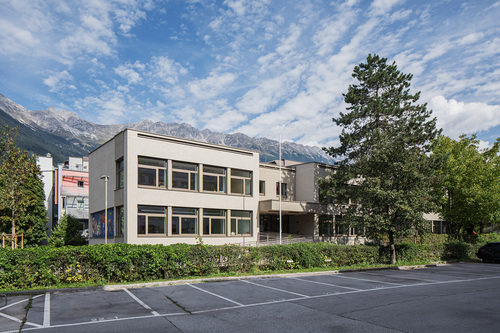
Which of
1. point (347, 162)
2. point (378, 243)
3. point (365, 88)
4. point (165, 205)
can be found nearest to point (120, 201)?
point (165, 205)

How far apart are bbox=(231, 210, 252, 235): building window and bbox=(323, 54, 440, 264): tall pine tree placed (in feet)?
26.6

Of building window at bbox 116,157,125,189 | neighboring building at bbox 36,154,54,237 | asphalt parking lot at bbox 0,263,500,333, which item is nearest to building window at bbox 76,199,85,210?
neighboring building at bbox 36,154,54,237

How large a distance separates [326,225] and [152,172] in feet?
66.4

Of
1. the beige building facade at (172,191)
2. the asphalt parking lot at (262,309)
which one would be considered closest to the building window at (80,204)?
the beige building facade at (172,191)

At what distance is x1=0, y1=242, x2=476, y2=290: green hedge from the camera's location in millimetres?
13438

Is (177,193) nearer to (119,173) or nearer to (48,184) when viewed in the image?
(119,173)

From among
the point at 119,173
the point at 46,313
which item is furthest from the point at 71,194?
the point at 46,313

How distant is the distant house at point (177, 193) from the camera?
27484 mm

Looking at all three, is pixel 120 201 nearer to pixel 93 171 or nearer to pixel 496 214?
pixel 93 171

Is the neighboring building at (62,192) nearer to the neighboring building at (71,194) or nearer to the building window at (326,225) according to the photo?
the neighboring building at (71,194)

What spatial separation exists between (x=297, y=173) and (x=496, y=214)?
59.9 feet

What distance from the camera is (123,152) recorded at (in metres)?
28.0

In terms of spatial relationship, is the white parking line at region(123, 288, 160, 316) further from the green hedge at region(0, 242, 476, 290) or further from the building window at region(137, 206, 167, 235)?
the building window at region(137, 206, 167, 235)

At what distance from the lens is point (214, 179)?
31.6 metres
